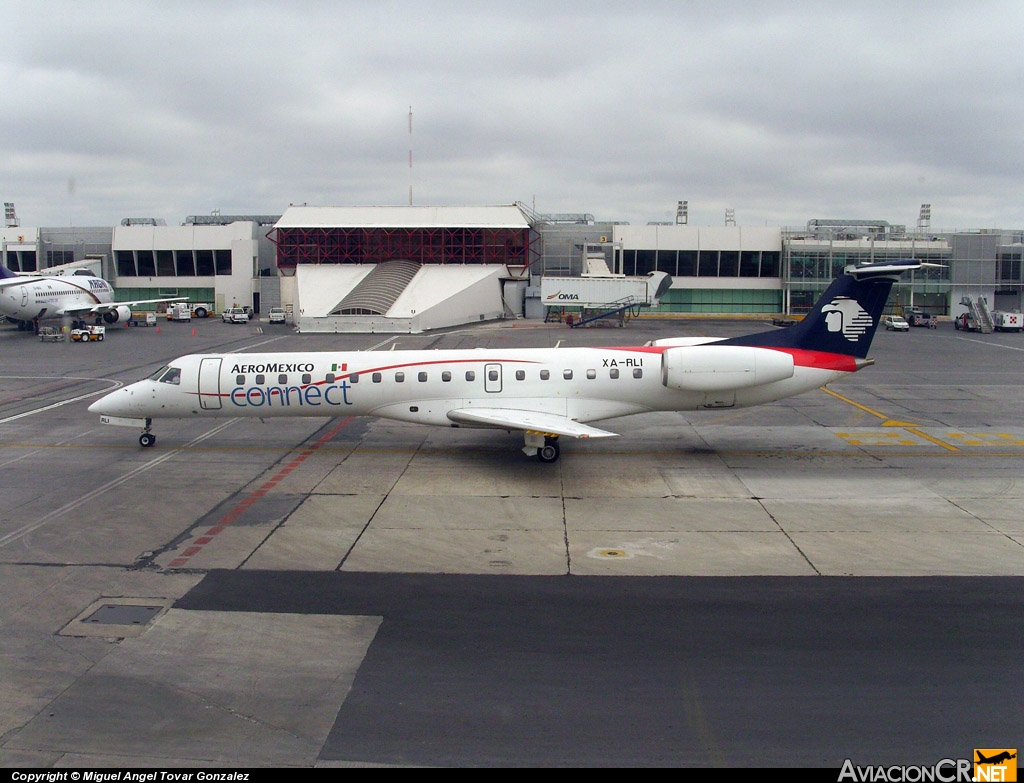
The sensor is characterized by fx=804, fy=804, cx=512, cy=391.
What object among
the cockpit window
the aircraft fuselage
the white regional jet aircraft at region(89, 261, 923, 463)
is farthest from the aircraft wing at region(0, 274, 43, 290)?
the white regional jet aircraft at region(89, 261, 923, 463)

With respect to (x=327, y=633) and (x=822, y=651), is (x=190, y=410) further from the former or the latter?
(x=822, y=651)

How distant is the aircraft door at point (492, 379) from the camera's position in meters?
22.8

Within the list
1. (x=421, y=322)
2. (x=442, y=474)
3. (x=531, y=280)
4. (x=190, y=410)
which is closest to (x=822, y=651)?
(x=442, y=474)

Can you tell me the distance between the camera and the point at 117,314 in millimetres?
Result: 66188

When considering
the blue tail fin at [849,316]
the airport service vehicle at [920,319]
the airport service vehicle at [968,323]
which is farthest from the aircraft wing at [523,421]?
the airport service vehicle at [920,319]

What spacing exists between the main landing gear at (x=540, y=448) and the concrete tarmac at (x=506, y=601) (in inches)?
14.9

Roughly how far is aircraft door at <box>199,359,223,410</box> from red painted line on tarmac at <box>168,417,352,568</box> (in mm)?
2875

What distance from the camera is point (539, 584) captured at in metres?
13.5

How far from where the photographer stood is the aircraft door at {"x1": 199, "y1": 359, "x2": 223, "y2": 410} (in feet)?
76.4

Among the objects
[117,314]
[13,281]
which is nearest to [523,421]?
[13,281]

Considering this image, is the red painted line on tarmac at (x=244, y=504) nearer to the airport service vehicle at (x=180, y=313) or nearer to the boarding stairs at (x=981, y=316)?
the airport service vehicle at (x=180, y=313)

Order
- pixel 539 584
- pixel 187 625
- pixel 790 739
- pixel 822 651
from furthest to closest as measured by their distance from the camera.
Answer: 1. pixel 539 584
2. pixel 187 625
3. pixel 822 651
4. pixel 790 739

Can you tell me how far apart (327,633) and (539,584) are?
3647 millimetres

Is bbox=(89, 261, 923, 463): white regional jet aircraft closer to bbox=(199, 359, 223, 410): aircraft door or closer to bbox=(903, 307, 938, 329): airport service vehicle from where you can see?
bbox=(199, 359, 223, 410): aircraft door
